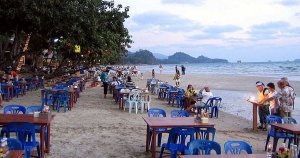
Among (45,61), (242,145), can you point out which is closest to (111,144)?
(242,145)

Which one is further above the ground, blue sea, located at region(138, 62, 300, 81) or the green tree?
the green tree

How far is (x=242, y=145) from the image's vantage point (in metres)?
5.83

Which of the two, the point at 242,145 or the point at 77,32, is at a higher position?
the point at 77,32

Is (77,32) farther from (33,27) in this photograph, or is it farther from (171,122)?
(171,122)

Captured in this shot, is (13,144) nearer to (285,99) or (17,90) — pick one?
(285,99)

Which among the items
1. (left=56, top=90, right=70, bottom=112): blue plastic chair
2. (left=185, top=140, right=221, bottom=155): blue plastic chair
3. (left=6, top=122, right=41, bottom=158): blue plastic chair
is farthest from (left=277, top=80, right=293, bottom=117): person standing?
(left=56, top=90, right=70, bottom=112): blue plastic chair

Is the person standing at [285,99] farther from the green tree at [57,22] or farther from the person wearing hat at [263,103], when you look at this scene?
the green tree at [57,22]

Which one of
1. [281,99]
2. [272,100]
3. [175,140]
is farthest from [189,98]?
[175,140]

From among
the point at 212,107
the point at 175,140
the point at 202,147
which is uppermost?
the point at 202,147

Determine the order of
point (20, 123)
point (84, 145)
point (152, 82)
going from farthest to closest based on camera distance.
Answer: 1. point (152, 82)
2. point (84, 145)
3. point (20, 123)

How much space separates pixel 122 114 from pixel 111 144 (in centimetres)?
541

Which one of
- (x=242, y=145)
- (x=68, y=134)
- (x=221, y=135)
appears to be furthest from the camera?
(x=221, y=135)

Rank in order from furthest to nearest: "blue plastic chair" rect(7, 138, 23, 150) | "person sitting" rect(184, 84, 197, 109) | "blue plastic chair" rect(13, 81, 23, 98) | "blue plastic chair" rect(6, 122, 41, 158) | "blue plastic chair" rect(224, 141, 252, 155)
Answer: "blue plastic chair" rect(13, 81, 23, 98) < "person sitting" rect(184, 84, 197, 109) < "blue plastic chair" rect(6, 122, 41, 158) < "blue plastic chair" rect(224, 141, 252, 155) < "blue plastic chair" rect(7, 138, 23, 150)

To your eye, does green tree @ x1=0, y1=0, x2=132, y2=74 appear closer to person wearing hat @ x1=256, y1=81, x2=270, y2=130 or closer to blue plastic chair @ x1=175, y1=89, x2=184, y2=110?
blue plastic chair @ x1=175, y1=89, x2=184, y2=110
